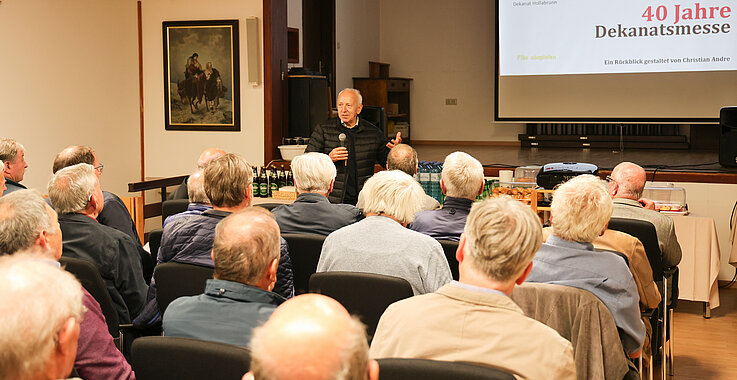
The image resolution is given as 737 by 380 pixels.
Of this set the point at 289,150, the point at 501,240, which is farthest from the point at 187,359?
the point at 289,150

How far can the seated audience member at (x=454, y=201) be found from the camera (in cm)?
382

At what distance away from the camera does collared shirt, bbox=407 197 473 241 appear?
3811 mm

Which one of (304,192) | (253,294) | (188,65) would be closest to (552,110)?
(188,65)

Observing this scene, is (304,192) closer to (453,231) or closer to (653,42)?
(453,231)

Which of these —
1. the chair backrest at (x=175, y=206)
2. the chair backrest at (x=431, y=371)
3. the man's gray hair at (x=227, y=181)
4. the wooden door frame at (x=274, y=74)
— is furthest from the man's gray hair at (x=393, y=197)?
the wooden door frame at (x=274, y=74)

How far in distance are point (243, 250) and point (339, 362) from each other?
44.6 inches

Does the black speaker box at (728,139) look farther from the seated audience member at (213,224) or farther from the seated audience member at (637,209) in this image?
the seated audience member at (213,224)

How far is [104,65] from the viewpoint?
819 cm

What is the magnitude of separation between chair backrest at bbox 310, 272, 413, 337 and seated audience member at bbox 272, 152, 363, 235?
44.9 inches

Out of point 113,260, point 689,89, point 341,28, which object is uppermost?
point 341,28

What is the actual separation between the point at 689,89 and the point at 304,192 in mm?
9399

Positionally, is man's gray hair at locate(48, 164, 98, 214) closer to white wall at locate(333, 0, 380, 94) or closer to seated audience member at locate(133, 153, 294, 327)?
seated audience member at locate(133, 153, 294, 327)

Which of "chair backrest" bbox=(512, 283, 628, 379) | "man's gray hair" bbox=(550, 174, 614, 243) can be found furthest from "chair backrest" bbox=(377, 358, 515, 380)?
"man's gray hair" bbox=(550, 174, 614, 243)

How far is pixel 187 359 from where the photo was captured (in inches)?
74.5
